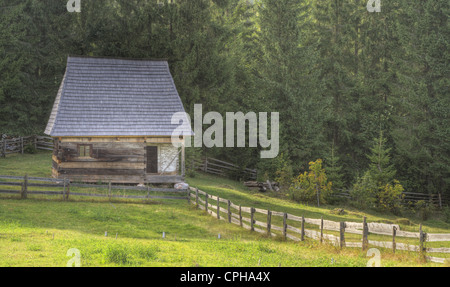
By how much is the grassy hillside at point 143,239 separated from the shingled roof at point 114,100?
5.46m

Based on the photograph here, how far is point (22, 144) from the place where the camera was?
41.7 metres

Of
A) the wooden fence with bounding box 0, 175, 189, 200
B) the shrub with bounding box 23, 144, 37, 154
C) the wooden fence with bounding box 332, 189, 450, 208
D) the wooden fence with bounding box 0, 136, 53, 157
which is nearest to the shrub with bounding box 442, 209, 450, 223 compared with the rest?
the wooden fence with bounding box 332, 189, 450, 208

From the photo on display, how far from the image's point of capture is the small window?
30.0m

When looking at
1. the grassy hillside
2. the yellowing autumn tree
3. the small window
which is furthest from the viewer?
the yellowing autumn tree

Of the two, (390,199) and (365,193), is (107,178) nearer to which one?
(365,193)

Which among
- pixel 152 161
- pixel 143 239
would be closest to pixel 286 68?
pixel 152 161

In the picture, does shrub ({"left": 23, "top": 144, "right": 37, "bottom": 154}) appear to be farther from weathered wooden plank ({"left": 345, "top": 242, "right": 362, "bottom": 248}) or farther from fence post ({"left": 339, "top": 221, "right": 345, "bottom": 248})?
weathered wooden plank ({"left": 345, "top": 242, "right": 362, "bottom": 248})

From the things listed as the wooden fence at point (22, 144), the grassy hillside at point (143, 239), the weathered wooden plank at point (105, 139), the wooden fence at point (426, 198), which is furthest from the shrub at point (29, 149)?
the wooden fence at point (426, 198)

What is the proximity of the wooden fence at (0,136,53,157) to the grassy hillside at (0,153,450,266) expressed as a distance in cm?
1703

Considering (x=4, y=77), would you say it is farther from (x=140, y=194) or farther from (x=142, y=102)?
(x=140, y=194)

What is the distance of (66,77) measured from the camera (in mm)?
31656

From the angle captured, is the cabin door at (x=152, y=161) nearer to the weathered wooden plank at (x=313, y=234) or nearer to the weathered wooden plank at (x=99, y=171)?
the weathered wooden plank at (x=99, y=171)

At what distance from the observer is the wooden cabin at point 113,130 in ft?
97.1

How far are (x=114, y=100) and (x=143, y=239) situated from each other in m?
15.5
